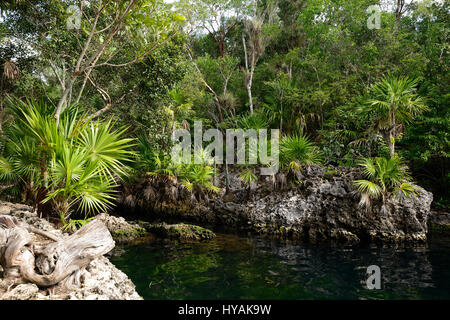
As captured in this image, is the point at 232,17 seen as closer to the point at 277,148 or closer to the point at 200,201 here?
the point at 277,148

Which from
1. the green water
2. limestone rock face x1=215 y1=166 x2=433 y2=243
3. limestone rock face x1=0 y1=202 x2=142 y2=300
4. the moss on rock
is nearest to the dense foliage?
limestone rock face x1=215 y1=166 x2=433 y2=243

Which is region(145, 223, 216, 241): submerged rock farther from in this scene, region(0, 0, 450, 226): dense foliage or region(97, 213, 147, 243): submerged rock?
region(0, 0, 450, 226): dense foliage

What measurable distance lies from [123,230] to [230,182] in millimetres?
6684

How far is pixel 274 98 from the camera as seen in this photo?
1639 cm

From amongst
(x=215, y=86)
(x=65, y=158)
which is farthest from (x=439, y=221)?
(x=215, y=86)

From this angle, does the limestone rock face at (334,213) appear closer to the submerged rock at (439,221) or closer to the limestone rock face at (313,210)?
the limestone rock face at (313,210)

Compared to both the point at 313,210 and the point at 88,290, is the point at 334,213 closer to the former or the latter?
the point at 313,210

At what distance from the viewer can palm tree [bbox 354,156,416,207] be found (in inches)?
360

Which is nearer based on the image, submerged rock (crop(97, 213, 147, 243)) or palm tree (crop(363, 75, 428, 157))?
submerged rock (crop(97, 213, 147, 243))

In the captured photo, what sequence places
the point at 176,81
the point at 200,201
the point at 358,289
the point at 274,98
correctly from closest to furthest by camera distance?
1. the point at 358,289
2. the point at 176,81
3. the point at 200,201
4. the point at 274,98

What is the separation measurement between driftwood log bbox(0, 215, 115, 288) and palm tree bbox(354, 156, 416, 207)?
863cm

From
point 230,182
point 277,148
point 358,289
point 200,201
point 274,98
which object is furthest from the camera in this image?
point 274,98

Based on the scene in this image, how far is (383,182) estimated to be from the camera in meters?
9.23
